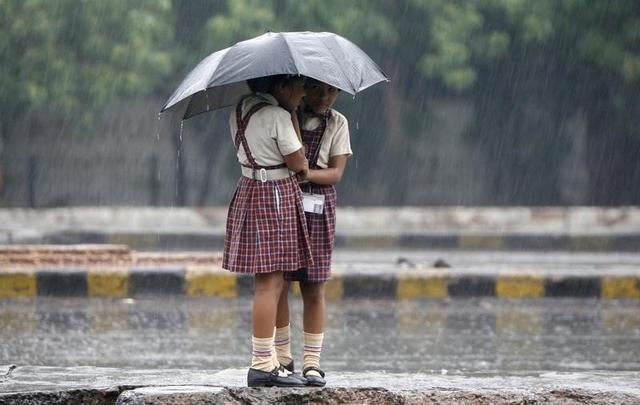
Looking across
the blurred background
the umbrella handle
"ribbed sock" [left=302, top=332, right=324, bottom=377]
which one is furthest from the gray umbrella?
the blurred background

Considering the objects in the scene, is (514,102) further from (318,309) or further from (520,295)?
(318,309)

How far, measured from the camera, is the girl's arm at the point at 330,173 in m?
5.26

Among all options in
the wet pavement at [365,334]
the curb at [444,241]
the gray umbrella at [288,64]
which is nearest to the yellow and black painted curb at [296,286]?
the wet pavement at [365,334]

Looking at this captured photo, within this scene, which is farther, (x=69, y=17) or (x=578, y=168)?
(x=578, y=168)

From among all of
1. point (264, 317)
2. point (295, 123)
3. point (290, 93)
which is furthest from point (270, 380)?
point (290, 93)

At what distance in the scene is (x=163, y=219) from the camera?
16.1 meters

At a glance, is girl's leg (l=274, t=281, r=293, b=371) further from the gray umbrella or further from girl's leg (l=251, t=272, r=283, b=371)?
the gray umbrella

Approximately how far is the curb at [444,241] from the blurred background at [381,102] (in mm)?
3643

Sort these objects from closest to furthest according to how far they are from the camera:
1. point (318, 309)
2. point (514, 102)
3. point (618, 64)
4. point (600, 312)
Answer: point (318, 309)
point (600, 312)
point (618, 64)
point (514, 102)

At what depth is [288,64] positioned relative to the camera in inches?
198

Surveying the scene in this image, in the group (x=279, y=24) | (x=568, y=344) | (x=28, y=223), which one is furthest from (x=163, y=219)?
(x=568, y=344)

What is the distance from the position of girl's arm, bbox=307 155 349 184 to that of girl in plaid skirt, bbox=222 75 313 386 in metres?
0.07

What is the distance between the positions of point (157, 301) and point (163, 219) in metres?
6.22

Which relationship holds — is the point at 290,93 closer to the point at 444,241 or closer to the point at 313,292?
the point at 313,292
